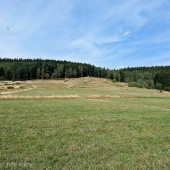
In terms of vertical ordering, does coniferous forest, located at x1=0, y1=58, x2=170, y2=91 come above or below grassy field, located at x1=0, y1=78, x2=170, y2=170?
above

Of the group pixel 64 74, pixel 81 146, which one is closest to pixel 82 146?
pixel 81 146

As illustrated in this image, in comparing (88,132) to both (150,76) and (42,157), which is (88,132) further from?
(150,76)

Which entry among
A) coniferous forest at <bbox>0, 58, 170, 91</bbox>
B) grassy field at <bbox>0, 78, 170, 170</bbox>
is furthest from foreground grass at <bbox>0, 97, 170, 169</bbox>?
coniferous forest at <bbox>0, 58, 170, 91</bbox>

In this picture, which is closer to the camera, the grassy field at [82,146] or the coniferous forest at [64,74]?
the grassy field at [82,146]

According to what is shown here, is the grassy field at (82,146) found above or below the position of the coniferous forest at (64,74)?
below

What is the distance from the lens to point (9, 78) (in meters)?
156

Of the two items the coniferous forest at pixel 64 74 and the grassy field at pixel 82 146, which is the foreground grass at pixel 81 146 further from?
the coniferous forest at pixel 64 74

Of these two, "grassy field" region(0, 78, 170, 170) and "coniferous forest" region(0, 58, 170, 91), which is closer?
"grassy field" region(0, 78, 170, 170)

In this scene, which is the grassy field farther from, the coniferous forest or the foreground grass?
the coniferous forest

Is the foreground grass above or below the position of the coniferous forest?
below

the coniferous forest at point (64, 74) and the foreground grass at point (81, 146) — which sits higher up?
the coniferous forest at point (64, 74)

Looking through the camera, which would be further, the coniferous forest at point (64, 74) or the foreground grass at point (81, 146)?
the coniferous forest at point (64, 74)

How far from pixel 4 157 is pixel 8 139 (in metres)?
3.18

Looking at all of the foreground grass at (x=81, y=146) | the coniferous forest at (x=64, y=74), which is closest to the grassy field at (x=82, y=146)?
the foreground grass at (x=81, y=146)
